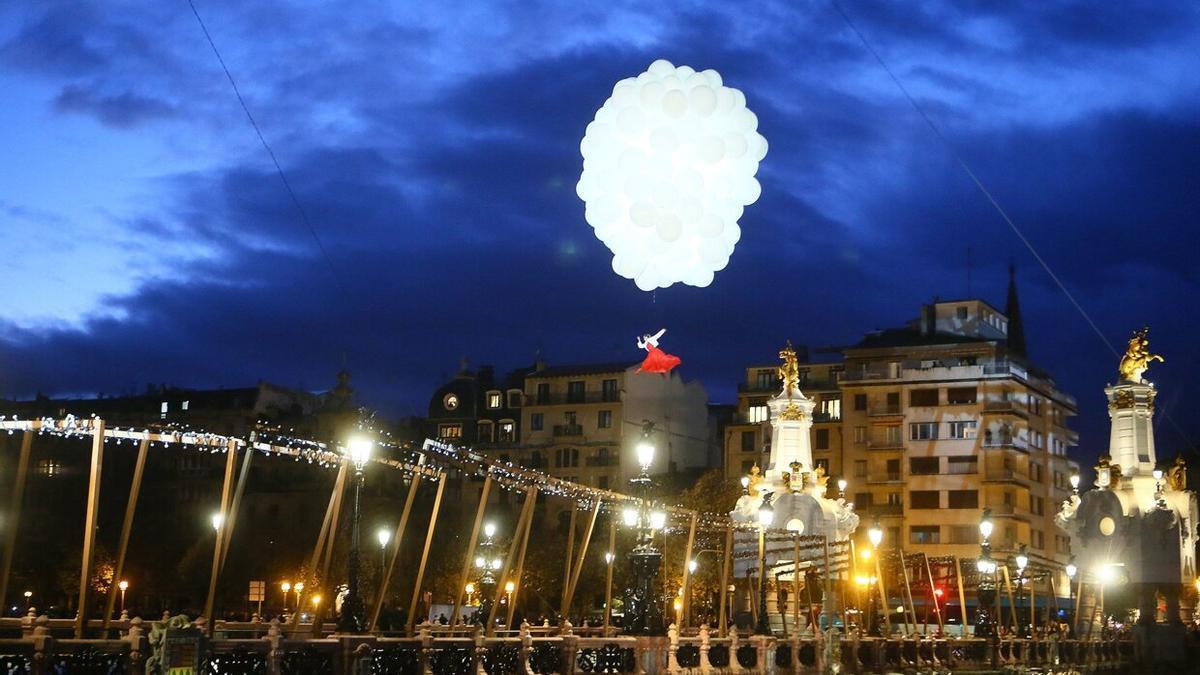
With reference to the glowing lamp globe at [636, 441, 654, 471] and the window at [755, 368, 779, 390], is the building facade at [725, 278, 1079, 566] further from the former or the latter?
the glowing lamp globe at [636, 441, 654, 471]

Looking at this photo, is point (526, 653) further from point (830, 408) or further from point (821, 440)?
point (830, 408)

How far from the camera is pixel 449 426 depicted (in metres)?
104

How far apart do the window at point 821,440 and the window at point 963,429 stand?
814cm

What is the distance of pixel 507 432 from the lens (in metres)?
103

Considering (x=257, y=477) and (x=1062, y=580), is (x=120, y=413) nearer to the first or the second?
(x=257, y=477)

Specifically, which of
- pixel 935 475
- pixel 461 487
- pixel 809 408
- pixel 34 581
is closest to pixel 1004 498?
pixel 935 475

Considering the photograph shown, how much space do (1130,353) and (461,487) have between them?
52931mm

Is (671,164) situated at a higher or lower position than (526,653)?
higher

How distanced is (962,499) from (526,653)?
68.2 metres

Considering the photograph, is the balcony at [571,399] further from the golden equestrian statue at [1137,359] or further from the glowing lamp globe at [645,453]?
the glowing lamp globe at [645,453]

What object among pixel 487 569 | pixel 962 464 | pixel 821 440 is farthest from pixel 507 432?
pixel 487 569

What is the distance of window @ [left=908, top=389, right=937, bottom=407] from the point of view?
310 ft

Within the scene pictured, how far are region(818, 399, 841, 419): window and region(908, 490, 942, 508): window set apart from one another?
7889 millimetres

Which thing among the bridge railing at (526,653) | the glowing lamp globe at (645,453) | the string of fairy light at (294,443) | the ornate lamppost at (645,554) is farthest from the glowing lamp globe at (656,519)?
the bridge railing at (526,653)
